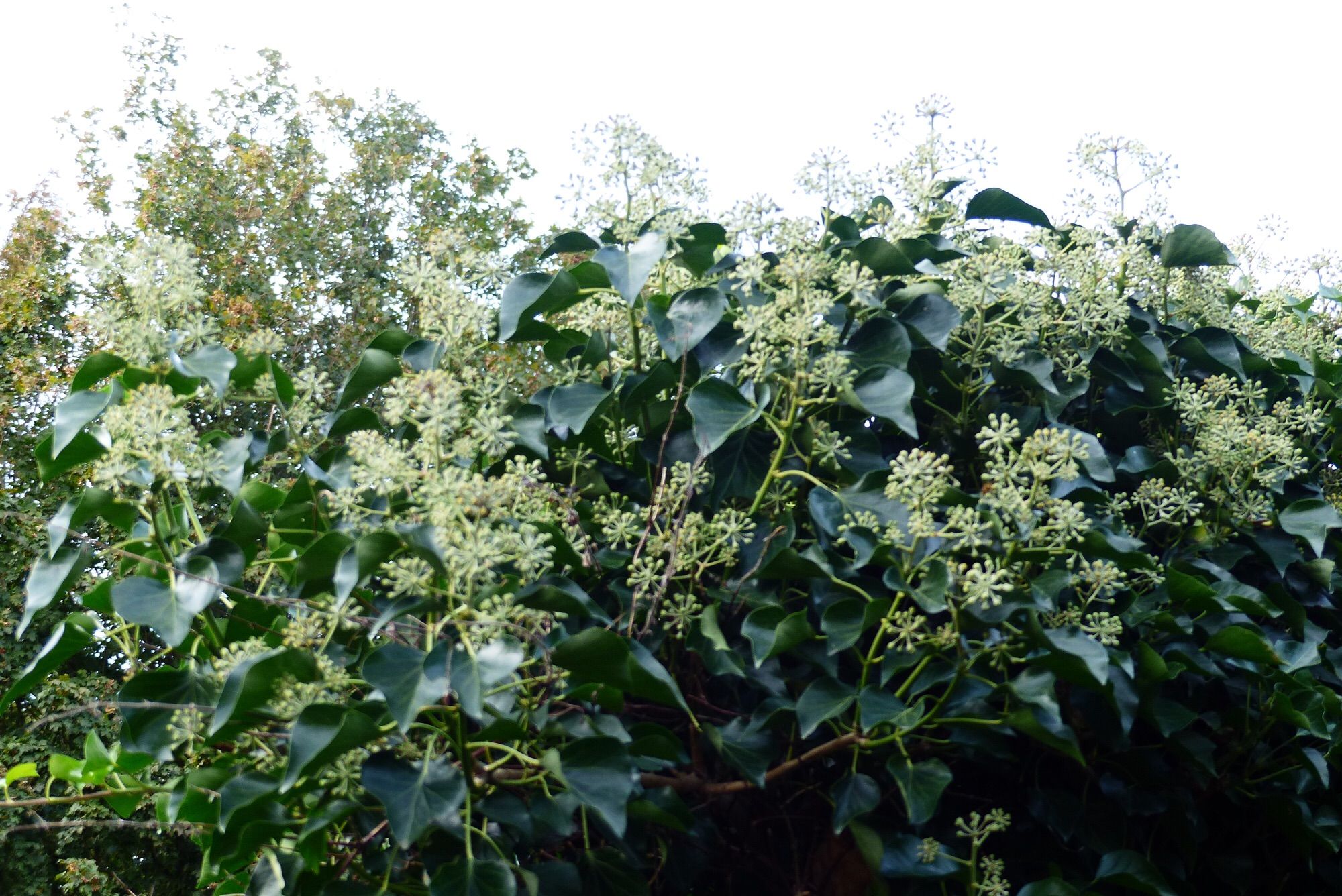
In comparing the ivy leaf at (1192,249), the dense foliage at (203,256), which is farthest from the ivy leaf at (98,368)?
the dense foliage at (203,256)

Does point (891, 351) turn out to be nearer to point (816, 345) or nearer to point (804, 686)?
point (816, 345)

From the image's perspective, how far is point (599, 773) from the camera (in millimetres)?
971

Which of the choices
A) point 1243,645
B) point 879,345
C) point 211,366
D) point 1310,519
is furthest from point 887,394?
point 211,366

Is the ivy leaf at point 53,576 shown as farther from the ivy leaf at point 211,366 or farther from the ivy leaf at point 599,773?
the ivy leaf at point 599,773

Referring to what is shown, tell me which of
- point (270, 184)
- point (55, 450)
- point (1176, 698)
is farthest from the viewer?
point (270, 184)

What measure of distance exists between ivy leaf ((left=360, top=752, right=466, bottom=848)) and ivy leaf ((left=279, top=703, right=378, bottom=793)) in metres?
0.03

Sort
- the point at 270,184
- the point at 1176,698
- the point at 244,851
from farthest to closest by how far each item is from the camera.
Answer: the point at 270,184, the point at 1176,698, the point at 244,851

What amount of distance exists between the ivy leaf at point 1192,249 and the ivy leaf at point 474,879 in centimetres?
108

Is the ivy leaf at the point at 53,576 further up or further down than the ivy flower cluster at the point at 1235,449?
further up

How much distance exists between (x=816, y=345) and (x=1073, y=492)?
32 centimetres

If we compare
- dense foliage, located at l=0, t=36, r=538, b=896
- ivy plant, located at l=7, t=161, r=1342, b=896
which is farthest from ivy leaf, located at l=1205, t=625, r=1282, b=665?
dense foliage, located at l=0, t=36, r=538, b=896

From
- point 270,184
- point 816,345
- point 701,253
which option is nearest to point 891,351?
point 816,345

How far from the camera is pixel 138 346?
3.79ft

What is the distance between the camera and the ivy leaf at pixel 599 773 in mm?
954
